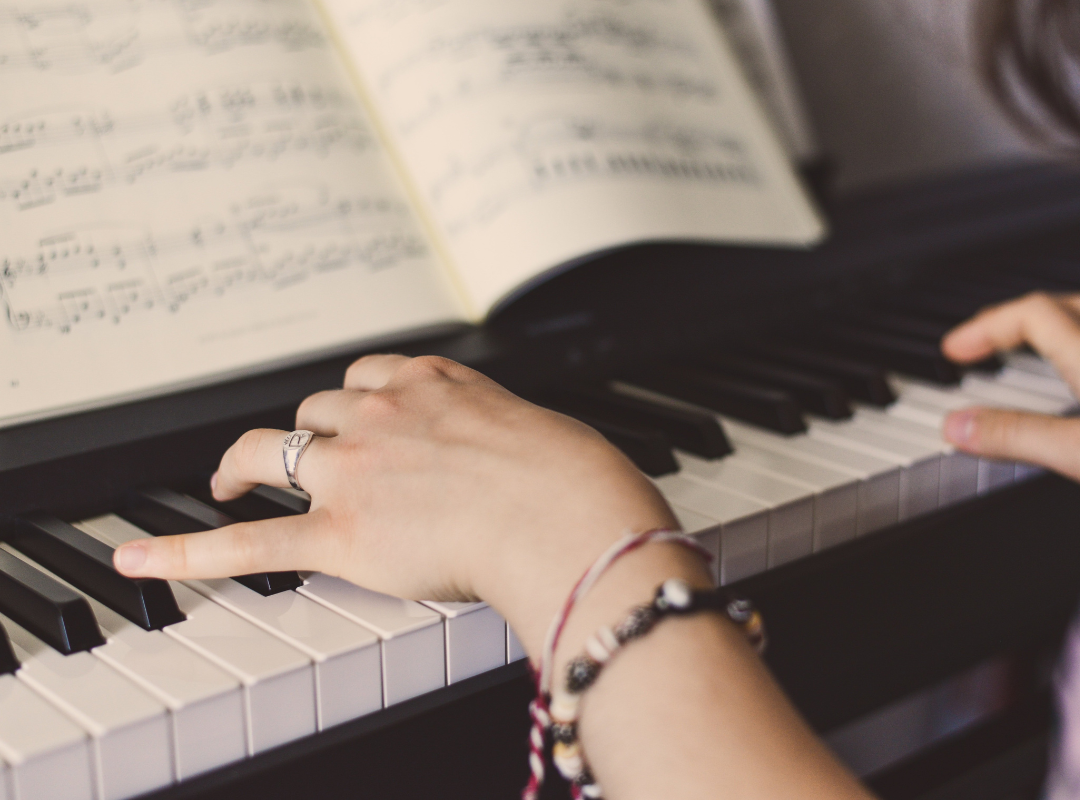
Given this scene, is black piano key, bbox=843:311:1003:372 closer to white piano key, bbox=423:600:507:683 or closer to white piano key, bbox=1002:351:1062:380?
white piano key, bbox=1002:351:1062:380

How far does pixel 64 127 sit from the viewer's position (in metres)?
0.89

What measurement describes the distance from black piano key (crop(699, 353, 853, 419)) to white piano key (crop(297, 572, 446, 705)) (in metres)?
0.53

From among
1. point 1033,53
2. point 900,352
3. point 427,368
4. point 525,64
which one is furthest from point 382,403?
point 1033,53

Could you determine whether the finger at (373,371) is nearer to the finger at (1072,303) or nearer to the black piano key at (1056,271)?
the finger at (1072,303)

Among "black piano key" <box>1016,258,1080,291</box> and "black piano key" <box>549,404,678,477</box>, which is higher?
"black piano key" <box>1016,258,1080,291</box>

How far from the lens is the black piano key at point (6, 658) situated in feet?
1.96

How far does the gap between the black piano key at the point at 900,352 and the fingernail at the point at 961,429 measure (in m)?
0.17

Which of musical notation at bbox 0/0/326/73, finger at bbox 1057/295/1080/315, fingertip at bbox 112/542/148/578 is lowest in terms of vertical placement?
fingertip at bbox 112/542/148/578

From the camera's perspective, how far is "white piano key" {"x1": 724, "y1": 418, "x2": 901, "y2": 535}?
2.92 feet

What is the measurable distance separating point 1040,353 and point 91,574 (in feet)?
3.23

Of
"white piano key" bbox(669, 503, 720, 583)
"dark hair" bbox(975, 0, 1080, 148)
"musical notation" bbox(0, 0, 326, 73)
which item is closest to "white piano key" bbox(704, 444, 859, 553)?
"white piano key" bbox(669, 503, 720, 583)

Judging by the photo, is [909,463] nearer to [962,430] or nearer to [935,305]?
[962,430]

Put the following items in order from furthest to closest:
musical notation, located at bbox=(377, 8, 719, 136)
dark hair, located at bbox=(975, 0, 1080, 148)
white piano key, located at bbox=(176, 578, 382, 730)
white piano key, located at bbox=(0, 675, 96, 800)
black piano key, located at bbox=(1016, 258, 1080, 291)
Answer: dark hair, located at bbox=(975, 0, 1080, 148) < black piano key, located at bbox=(1016, 258, 1080, 291) < musical notation, located at bbox=(377, 8, 719, 136) < white piano key, located at bbox=(176, 578, 382, 730) < white piano key, located at bbox=(0, 675, 96, 800)

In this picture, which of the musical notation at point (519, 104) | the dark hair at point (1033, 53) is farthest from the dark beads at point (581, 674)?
the dark hair at point (1033, 53)
